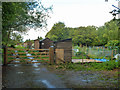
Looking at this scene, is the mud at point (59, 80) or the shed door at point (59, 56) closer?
the mud at point (59, 80)

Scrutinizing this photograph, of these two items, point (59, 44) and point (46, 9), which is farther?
point (46, 9)

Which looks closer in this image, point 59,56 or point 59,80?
point 59,80

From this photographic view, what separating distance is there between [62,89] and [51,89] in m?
0.39

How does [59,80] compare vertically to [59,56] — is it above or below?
below

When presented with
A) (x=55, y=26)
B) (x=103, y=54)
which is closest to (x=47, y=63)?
(x=103, y=54)

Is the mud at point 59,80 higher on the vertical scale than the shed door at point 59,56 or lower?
lower

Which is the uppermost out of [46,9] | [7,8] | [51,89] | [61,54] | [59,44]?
[46,9]

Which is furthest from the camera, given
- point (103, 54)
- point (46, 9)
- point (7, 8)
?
point (103, 54)

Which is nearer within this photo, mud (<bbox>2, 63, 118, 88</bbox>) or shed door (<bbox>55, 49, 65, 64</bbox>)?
mud (<bbox>2, 63, 118, 88</bbox>)

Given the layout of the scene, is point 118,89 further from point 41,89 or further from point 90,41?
point 90,41

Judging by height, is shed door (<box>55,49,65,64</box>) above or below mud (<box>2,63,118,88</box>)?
above

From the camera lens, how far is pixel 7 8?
22.4 ft

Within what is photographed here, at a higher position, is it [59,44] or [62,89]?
[59,44]

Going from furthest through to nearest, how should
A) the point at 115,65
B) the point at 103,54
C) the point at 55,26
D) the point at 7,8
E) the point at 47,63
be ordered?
1. the point at 55,26
2. the point at 103,54
3. the point at 47,63
4. the point at 115,65
5. the point at 7,8
